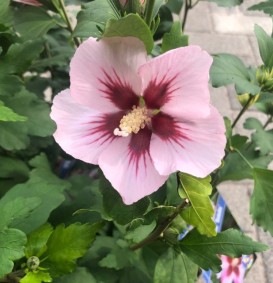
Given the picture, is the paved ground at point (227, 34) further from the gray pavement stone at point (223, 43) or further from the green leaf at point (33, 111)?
the green leaf at point (33, 111)

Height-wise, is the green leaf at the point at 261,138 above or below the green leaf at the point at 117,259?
above

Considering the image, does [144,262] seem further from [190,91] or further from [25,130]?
[190,91]

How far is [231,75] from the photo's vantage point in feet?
2.33

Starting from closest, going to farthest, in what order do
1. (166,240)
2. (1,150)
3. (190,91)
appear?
(190,91) → (166,240) → (1,150)

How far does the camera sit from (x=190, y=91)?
0.46 metres

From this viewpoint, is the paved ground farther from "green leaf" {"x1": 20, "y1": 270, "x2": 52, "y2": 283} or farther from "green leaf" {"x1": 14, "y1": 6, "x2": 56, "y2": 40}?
"green leaf" {"x1": 20, "y1": 270, "x2": 52, "y2": 283}

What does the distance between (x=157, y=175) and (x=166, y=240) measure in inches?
9.9

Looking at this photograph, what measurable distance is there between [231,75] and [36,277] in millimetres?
404

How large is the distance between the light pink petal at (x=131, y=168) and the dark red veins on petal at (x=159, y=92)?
0.13ft

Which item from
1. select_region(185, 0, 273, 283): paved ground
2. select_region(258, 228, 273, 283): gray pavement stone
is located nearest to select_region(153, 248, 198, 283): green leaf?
select_region(258, 228, 273, 283): gray pavement stone

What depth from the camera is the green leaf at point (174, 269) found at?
703 millimetres

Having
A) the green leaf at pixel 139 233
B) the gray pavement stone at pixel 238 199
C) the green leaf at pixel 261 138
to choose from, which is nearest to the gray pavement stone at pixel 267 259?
the gray pavement stone at pixel 238 199

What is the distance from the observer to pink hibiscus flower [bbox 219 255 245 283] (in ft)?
3.24

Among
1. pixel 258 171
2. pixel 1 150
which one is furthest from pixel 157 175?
pixel 1 150
